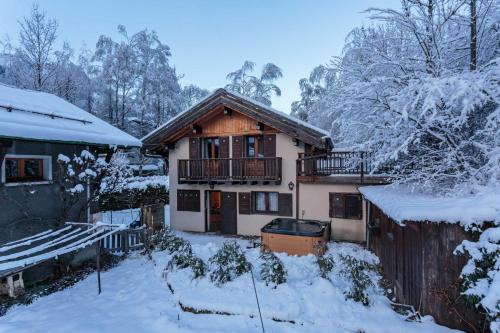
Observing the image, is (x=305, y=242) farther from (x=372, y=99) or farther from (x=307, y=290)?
(x=372, y=99)

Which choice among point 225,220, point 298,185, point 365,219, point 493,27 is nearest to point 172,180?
point 225,220

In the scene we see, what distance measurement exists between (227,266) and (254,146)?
741cm

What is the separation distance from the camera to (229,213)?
13.5 m

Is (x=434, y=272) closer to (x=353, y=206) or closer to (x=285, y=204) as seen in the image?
(x=353, y=206)

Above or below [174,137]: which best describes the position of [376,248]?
below

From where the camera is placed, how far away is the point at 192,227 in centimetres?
1421

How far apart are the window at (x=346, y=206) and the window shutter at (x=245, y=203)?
11.8 feet

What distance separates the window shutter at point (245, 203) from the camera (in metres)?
13.0

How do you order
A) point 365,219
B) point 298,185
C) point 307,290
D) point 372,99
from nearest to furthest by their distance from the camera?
point 307,290 < point 372,99 < point 365,219 < point 298,185

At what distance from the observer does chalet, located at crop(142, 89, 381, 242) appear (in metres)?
11.7

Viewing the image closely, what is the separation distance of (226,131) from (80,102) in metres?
18.6

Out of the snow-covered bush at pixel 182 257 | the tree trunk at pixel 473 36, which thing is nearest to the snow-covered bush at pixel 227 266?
the snow-covered bush at pixel 182 257

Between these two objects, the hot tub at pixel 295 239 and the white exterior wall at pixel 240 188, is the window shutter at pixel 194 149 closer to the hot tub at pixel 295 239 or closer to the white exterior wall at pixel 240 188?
the white exterior wall at pixel 240 188

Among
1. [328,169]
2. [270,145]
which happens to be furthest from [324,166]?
[270,145]
